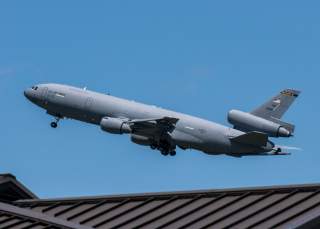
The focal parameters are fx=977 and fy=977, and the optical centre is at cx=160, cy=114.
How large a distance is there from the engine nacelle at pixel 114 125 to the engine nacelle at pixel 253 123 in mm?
10837

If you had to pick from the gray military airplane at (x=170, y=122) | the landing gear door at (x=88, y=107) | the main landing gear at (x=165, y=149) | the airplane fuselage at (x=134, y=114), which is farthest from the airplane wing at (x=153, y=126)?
the landing gear door at (x=88, y=107)

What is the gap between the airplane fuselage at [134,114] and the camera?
329 ft

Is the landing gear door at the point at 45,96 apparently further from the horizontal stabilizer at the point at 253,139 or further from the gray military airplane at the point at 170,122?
the horizontal stabilizer at the point at 253,139

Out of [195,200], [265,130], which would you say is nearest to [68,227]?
[195,200]

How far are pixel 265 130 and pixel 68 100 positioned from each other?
2081 cm

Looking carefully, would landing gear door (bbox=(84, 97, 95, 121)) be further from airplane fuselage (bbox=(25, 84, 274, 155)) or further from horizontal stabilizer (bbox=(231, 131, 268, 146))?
horizontal stabilizer (bbox=(231, 131, 268, 146))

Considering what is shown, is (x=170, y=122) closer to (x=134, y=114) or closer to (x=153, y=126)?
(x=153, y=126)

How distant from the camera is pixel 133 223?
3831 cm

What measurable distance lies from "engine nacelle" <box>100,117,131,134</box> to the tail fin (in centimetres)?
1347

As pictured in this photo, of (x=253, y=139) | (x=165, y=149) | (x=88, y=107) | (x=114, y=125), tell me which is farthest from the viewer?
(x=165, y=149)

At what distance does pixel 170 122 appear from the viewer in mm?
102312

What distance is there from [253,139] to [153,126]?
425 inches

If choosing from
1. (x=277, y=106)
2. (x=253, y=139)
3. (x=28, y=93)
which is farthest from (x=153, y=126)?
(x=28, y=93)

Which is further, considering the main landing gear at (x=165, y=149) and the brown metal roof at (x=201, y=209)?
the main landing gear at (x=165, y=149)
